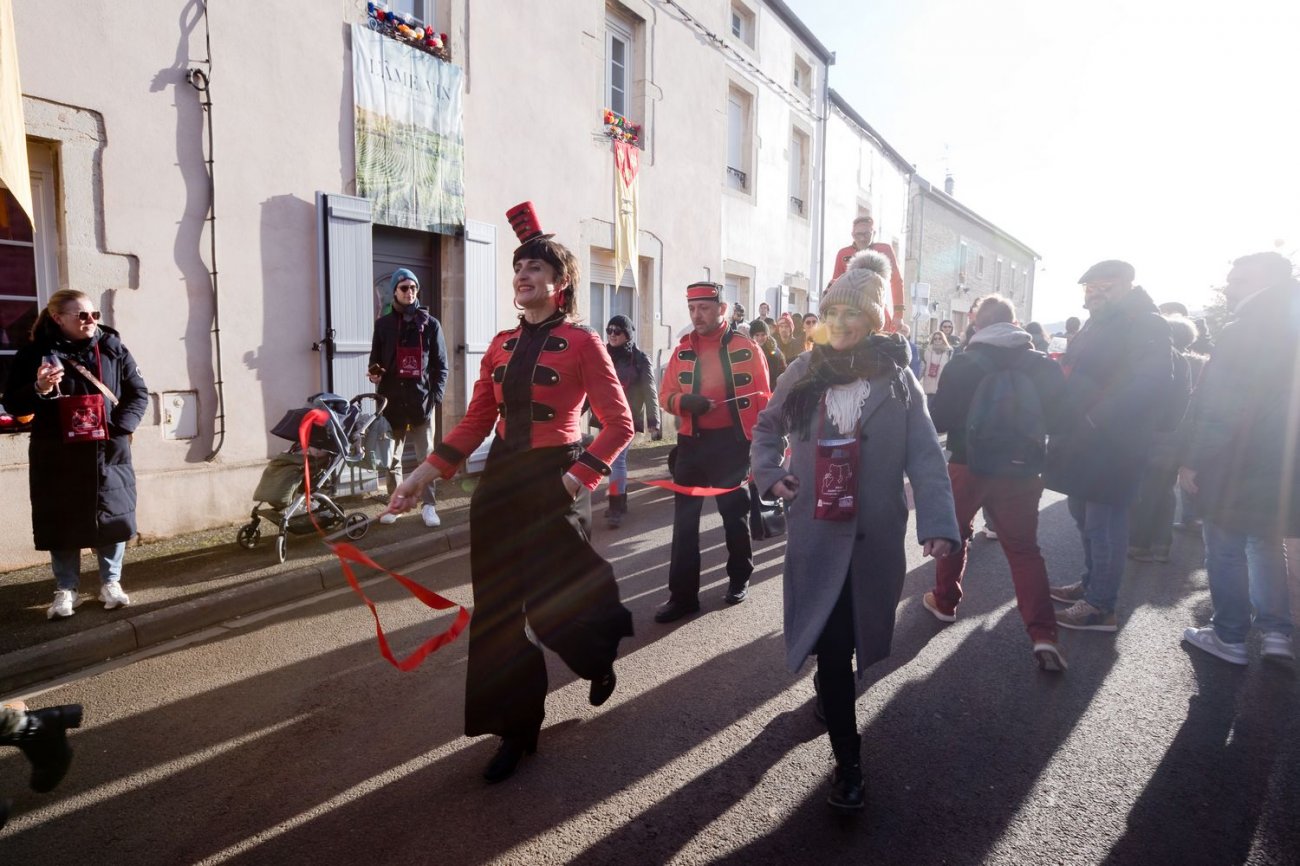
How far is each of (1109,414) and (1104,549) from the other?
0.79 meters

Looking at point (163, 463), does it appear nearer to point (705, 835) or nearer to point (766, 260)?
point (705, 835)

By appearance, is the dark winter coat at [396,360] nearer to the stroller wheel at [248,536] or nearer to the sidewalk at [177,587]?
the sidewalk at [177,587]

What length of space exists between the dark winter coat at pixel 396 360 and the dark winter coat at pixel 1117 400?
16.2 ft

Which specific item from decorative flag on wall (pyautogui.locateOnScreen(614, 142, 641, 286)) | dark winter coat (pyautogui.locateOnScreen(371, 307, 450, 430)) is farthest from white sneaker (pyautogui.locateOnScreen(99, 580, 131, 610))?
decorative flag on wall (pyautogui.locateOnScreen(614, 142, 641, 286))

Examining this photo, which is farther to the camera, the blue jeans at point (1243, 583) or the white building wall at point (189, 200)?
the white building wall at point (189, 200)

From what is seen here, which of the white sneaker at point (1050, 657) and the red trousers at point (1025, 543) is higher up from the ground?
the red trousers at point (1025, 543)

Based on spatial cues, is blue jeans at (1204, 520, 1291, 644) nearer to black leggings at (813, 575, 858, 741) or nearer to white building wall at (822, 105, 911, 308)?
black leggings at (813, 575, 858, 741)

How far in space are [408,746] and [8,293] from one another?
499 cm

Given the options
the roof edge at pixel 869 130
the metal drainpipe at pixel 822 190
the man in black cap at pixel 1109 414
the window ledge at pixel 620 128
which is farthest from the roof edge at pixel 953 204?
the man in black cap at pixel 1109 414

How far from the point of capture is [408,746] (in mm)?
3201

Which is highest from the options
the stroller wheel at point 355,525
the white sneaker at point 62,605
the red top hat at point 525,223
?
the red top hat at point 525,223

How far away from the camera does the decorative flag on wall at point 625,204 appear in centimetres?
1123

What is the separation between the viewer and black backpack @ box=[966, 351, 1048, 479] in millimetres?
3947

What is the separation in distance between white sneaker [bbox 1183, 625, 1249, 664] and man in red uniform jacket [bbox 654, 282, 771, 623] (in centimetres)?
251
